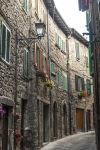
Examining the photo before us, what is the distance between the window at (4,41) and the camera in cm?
1140

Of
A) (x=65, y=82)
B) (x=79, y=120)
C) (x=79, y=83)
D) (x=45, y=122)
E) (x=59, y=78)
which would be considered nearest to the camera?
(x=45, y=122)

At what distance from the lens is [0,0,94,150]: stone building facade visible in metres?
12.2

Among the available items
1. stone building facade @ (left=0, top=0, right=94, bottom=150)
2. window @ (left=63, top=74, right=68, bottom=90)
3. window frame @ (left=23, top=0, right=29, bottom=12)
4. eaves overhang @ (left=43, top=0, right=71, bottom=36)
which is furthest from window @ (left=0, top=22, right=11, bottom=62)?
window @ (left=63, top=74, right=68, bottom=90)

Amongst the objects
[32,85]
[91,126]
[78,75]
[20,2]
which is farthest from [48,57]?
[91,126]

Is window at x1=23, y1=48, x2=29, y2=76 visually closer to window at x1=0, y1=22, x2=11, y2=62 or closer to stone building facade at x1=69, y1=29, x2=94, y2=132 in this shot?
window at x1=0, y1=22, x2=11, y2=62

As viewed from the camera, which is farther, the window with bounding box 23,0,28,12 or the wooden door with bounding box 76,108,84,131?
the wooden door with bounding box 76,108,84,131

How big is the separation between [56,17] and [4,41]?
40.3 feet

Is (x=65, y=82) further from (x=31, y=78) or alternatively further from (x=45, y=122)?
(x=31, y=78)

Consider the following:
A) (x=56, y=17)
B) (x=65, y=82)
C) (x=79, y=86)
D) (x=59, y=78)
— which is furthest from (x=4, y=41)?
(x=79, y=86)

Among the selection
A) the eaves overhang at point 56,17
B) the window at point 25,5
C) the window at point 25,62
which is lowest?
the window at point 25,62

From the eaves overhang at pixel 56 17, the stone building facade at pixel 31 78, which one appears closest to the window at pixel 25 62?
the stone building facade at pixel 31 78

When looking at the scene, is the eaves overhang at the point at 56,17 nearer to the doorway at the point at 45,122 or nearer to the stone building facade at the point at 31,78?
the stone building facade at the point at 31,78

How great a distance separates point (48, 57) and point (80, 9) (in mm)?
5920

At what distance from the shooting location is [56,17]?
23641 mm
